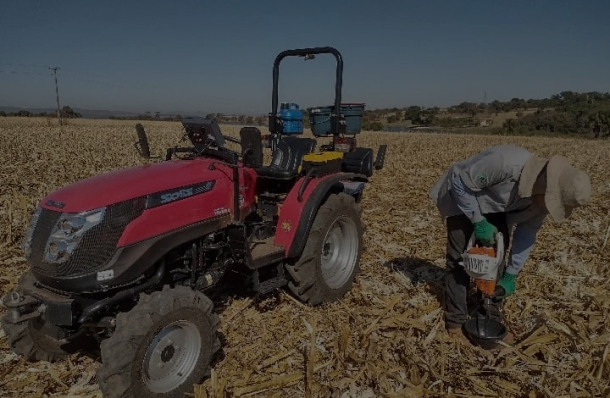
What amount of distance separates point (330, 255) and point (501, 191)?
192 cm

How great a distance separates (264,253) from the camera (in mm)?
3934

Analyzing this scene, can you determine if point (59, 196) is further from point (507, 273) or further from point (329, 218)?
point (507, 273)

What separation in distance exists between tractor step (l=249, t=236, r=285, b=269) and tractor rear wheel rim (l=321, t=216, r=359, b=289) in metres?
0.79

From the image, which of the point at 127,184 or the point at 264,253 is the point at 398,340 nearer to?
the point at 264,253

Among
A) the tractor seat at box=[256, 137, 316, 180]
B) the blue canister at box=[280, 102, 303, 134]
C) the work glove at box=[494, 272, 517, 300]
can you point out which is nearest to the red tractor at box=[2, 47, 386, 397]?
the tractor seat at box=[256, 137, 316, 180]

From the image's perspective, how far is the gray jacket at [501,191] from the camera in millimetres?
3561

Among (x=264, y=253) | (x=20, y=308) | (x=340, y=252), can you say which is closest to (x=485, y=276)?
(x=340, y=252)

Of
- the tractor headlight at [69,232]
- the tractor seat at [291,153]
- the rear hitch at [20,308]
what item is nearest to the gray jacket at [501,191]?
the tractor seat at [291,153]

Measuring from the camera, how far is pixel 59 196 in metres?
3.04

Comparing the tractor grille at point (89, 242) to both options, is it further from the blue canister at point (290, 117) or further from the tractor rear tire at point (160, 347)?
the blue canister at point (290, 117)

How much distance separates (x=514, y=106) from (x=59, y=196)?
97740 mm

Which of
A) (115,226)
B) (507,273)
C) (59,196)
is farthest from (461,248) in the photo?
(59,196)

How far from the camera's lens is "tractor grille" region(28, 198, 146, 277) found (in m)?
2.86

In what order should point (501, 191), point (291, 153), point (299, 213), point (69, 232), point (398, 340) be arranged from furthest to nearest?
point (291, 153) → point (299, 213) → point (398, 340) → point (501, 191) → point (69, 232)
